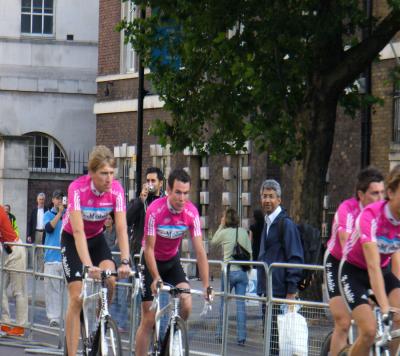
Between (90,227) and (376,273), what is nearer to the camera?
(376,273)

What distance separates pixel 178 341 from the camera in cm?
1290

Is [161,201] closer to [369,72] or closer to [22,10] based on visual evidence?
[369,72]

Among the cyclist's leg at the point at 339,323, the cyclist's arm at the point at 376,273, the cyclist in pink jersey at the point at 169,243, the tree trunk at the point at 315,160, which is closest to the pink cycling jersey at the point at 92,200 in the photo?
the cyclist in pink jersey at the point at 169,243

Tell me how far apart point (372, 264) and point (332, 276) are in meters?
1.66

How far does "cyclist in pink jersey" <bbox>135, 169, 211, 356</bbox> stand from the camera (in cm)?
1340

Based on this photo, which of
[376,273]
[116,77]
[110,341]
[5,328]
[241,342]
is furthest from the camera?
[116,77]

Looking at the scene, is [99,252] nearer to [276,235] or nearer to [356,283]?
[276,235]

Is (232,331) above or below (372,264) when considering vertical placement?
below

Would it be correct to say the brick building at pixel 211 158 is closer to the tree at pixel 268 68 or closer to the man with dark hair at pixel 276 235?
the tree at pixel 268 68

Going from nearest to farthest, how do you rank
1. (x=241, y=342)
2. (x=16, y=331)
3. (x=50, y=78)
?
(x=241, y=342) < (x=16, y=331) < (x=50, y=78)

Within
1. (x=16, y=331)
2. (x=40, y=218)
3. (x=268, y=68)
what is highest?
(x=268, y=68)

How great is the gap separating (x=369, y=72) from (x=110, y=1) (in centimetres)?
1909

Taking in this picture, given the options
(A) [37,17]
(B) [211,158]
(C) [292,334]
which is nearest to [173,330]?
(C) [292,334]

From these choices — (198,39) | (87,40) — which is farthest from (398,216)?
(87,40)
